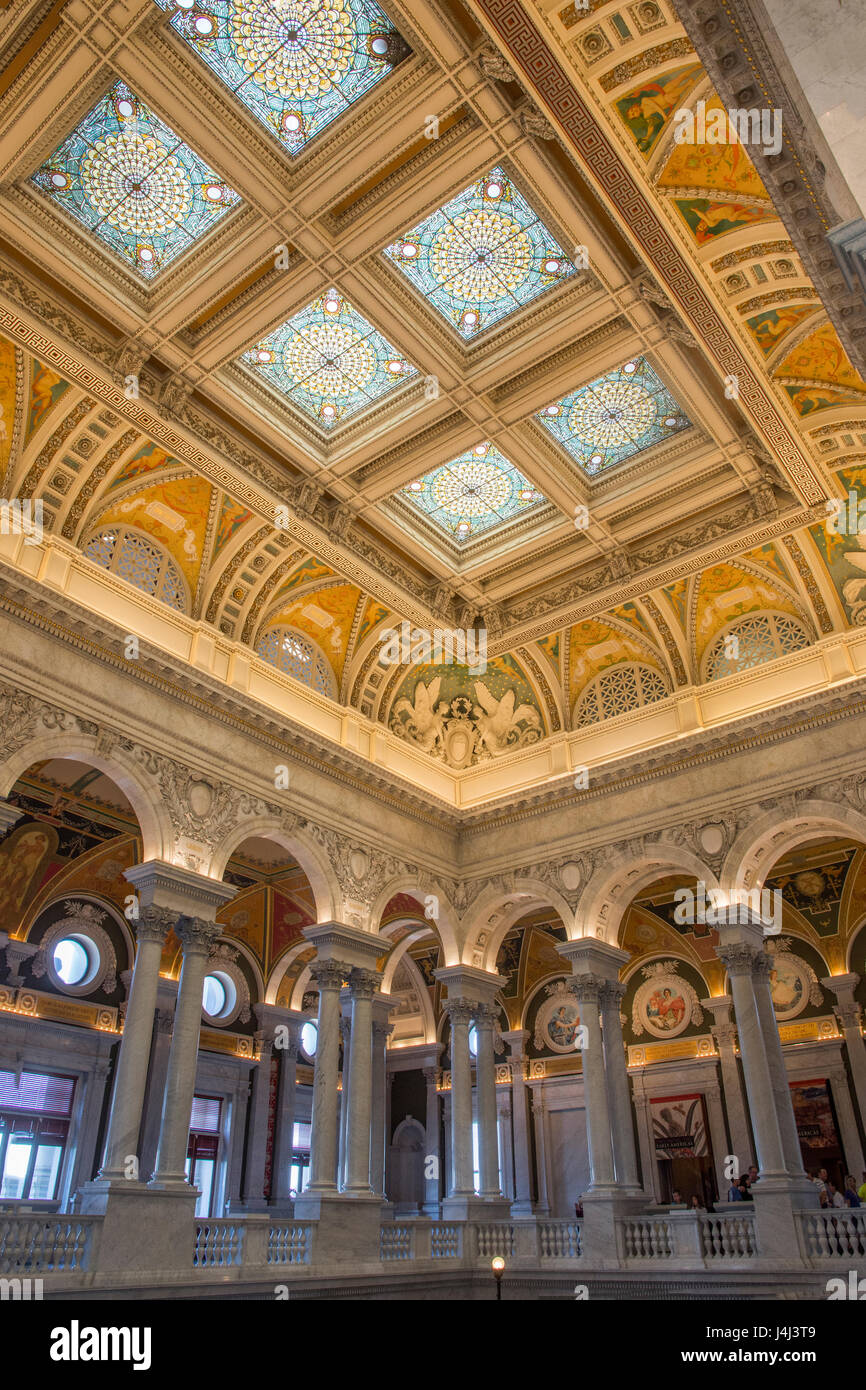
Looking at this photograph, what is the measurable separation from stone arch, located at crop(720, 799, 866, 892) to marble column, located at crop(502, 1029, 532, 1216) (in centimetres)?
975

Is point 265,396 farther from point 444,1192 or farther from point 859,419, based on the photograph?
point 444,1192

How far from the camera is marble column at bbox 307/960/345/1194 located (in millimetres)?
14445

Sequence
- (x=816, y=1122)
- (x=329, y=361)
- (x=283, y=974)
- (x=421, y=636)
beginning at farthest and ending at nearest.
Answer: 1. (x=283, y=974)
2. (x=816, y=1122)
3. (x=421, y=636)
4. (x=329, y=361)

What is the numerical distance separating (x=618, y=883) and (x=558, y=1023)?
742 centimetres

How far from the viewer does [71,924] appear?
18.9 m

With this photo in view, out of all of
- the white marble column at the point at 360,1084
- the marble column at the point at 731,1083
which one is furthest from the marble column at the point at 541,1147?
the white marble column at the point at 360,1084

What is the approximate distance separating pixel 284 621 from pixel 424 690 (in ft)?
11.8

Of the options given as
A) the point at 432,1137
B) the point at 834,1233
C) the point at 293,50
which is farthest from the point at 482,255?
the point at 432,1137

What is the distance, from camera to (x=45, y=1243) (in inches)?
409

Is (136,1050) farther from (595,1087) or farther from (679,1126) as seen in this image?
(679,1126)

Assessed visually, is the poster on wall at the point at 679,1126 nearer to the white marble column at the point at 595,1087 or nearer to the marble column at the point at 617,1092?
the marble column at the point at 617,1092

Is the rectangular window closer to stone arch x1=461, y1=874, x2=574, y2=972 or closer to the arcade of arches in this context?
the arcade of arches

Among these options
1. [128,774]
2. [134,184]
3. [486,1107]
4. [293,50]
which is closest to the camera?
[293,50]
